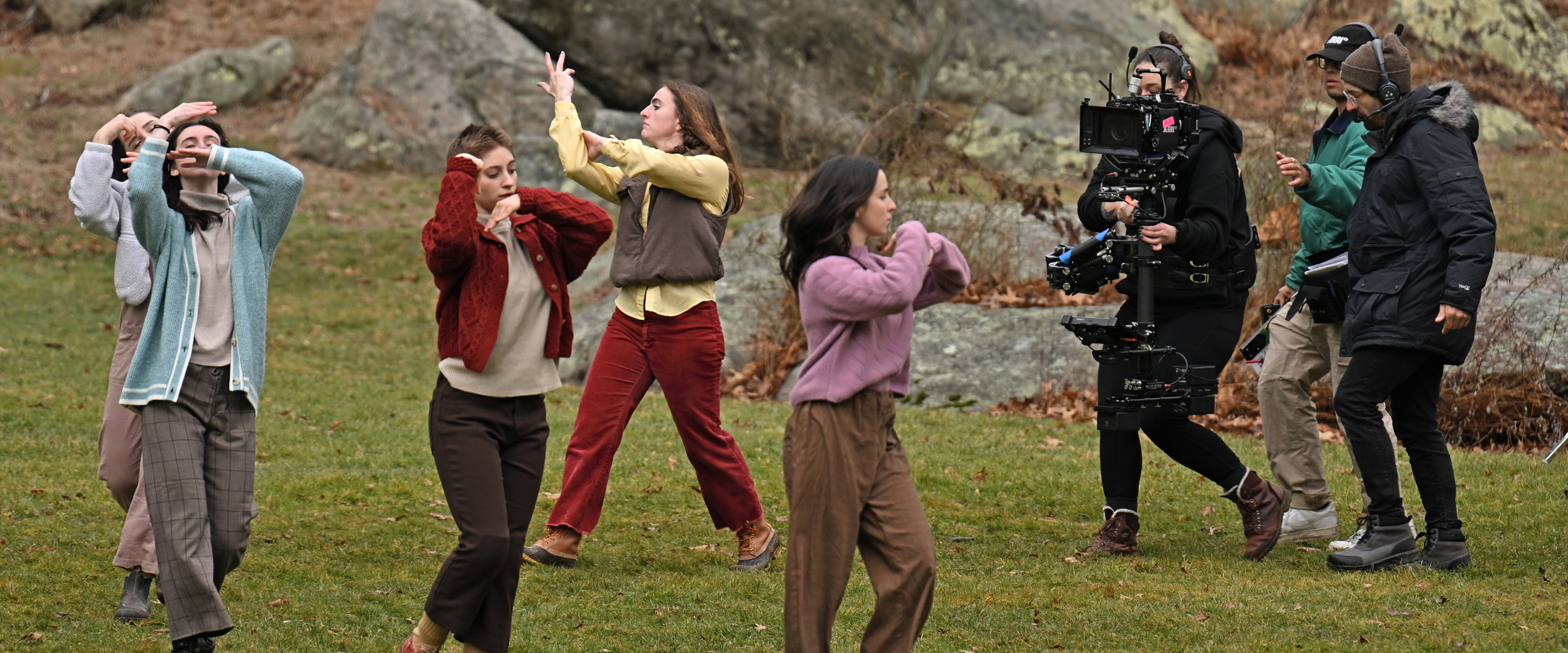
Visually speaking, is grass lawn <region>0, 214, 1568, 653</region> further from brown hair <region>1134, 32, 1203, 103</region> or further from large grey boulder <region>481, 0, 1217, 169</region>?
large grey boulder <region>481, 0, 1217, 169</region>

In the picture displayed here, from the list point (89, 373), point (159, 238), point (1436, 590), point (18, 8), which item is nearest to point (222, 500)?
point (159, 238)

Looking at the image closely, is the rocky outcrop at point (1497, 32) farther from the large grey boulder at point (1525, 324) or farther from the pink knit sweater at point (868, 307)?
the pink knit sweater at point (868, 307)

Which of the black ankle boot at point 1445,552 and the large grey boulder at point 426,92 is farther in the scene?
the large grey boulder at point 426,92

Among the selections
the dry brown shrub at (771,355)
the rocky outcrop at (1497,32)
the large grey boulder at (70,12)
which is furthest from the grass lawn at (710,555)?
the large grey boulder at (70,12)

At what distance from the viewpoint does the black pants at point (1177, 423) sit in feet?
19.0

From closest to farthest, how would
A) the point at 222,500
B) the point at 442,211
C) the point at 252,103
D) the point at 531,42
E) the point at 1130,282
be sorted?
1. the point at 442,211
2. the point at 222,500
3. the point at 1130,282
4. the point at 531,42
5. the point at 252,103

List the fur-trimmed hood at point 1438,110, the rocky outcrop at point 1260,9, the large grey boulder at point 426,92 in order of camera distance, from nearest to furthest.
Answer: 1. the fur-trimmed hood at point 1438,110
2. the large grey boulder at point 426,92
3. the rocky outcrop at point 1260,9

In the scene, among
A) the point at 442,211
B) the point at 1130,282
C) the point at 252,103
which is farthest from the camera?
the point at 252,103

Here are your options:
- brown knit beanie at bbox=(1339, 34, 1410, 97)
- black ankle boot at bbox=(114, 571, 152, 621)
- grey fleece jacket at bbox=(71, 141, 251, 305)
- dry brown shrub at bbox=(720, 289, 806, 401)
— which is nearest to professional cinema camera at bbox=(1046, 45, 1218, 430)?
brown knit beanie at bbox=(1339, 34, 1410, 97)

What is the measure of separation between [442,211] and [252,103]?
16.3m

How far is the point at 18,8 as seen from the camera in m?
22.4

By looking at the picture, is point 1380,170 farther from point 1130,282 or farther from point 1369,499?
point 1369,499

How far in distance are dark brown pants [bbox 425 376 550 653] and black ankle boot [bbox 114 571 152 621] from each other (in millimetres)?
1520

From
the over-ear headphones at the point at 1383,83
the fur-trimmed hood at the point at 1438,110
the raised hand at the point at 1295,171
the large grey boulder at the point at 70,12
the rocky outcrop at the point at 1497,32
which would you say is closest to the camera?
the fur-trimmed hood at the point at 1438,110
